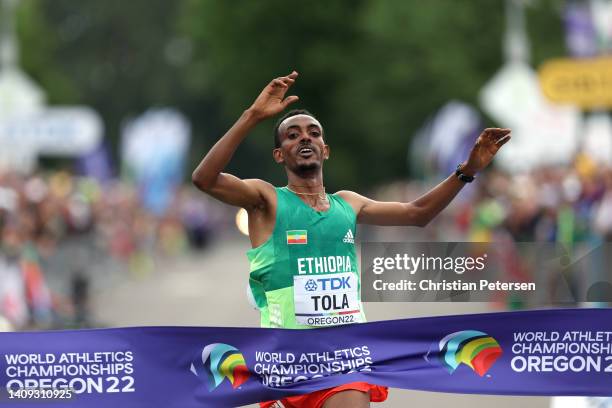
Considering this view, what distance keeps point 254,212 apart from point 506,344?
1.30 meters

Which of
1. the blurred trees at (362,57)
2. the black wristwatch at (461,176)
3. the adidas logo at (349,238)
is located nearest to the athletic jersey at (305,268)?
the adidas logo at (349,238)

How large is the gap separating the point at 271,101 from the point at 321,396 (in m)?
1.34

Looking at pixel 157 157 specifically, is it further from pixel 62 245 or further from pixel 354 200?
pixel 354 200

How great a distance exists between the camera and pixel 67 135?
30172mm

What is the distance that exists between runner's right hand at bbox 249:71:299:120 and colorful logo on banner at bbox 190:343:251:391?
3.70 ft

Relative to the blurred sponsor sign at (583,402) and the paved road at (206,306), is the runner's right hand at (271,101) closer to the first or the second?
the paved road at (206,306)

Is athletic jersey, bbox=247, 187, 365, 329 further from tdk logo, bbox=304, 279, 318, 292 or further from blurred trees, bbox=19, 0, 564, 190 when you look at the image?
blurred trees, bbox=19, 0, 564, 190

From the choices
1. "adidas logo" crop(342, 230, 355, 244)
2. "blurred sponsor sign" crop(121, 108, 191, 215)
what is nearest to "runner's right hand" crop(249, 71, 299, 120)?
"adidas logo" crop(342, 230, 355, 244)

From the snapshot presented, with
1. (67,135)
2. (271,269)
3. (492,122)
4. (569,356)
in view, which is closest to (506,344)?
(569,356)

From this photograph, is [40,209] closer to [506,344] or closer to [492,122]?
[506,344]

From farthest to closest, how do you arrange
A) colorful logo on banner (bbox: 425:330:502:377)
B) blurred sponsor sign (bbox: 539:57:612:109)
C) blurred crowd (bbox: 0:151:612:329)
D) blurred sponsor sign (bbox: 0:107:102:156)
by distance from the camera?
blurred sponsor sign (bbox: 0:107:102:156) → blurred sponsor sign (bbox: 539:57:612:109) → blurred crowd (bbox: 0:151:612:329) → colorful logo on banner (bbox: 425:330:502:377)

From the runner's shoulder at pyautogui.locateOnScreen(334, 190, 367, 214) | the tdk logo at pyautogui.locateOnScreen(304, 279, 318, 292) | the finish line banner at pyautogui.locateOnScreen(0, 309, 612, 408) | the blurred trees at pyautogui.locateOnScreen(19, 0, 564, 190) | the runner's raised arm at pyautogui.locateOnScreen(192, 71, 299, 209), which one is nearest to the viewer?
the runner's raised arm at pyautogui.locateOnScreen(192, 71, 299, 209)

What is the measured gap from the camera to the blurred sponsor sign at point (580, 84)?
23281 millimetres

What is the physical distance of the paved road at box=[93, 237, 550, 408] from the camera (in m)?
7.36
